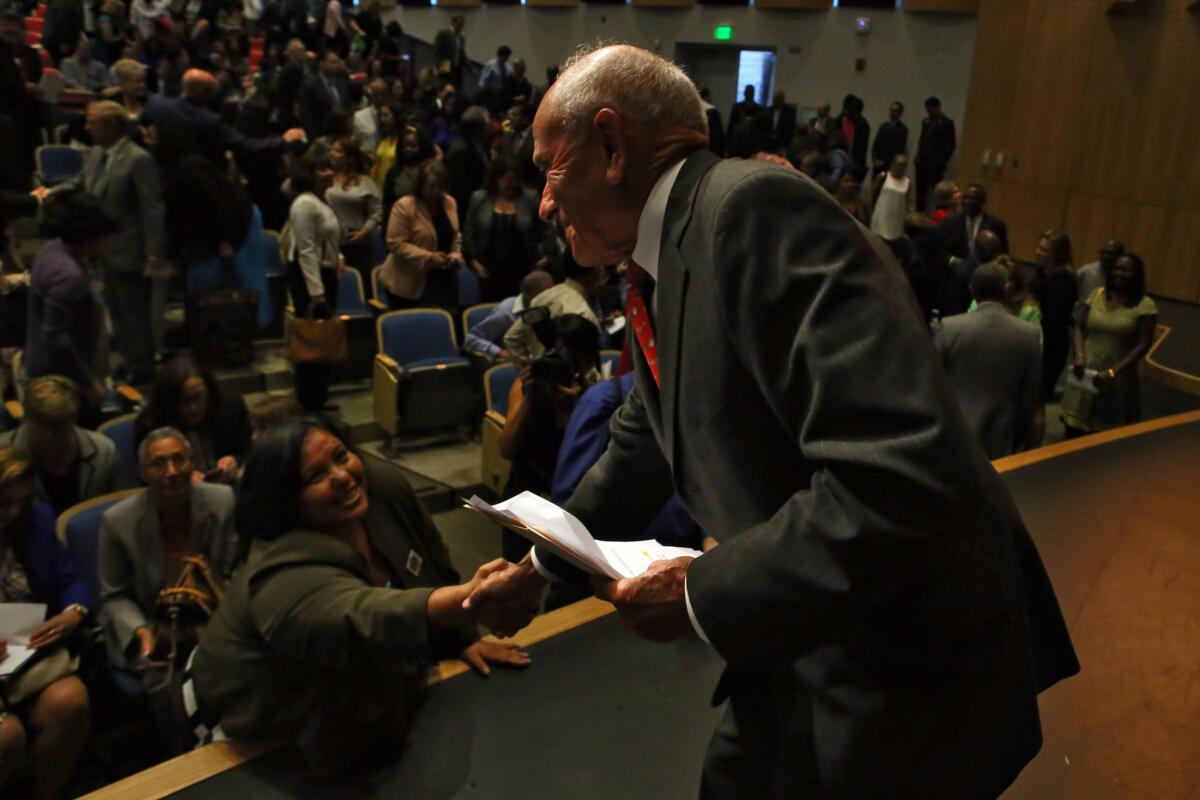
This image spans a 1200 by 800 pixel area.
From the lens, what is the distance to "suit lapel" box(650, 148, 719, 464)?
0.95m

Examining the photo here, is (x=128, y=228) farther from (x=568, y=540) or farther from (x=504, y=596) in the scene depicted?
(x=568, y=540)

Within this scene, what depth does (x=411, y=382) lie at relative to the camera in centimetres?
493

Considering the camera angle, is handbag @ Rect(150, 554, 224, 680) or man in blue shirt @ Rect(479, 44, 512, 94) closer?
handbag @ Rect(150, 554, 224, 680)

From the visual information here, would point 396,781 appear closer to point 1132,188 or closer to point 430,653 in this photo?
point 430,653

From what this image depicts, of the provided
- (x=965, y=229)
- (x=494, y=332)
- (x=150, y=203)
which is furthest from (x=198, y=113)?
(x=965, y=229)

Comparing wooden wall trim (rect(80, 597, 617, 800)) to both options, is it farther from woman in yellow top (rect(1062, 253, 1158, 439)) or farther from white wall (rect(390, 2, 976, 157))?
white wall (rect(390, 2, 976, 157))

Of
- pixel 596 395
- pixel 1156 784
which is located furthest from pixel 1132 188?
pixel 1156 784

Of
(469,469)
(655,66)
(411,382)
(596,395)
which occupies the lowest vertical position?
(469,469)

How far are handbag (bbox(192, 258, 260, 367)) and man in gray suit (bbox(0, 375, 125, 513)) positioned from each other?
188cm

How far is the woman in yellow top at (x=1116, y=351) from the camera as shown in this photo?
491 cm

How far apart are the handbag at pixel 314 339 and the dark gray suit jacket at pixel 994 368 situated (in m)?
2.76

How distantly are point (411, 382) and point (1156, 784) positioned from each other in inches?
147

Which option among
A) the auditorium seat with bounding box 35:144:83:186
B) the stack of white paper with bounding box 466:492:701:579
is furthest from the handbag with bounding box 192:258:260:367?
the stack of white paper with bounding box 466:492:701:579

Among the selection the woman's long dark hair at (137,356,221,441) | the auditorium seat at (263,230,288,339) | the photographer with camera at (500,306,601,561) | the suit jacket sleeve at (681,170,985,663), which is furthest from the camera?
the auditorium seat at (263,230,288,339)
